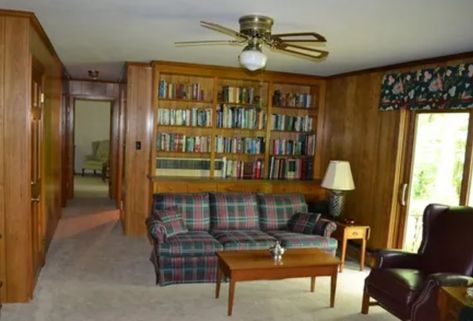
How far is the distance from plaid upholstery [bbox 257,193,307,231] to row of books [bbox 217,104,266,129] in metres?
1.31

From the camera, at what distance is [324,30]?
10.9 feet

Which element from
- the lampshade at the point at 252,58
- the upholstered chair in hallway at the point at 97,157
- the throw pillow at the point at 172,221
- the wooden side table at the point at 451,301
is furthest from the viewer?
the upholstered chair in hallway at the point at 97,157

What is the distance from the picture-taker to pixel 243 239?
13.9ft

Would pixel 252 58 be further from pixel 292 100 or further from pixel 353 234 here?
pixel 292 100

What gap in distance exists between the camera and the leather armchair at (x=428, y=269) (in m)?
2.96

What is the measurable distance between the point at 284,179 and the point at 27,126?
365cm

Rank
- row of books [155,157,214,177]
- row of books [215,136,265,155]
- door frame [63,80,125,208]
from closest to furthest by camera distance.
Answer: row of books [155,157,214,177] < row of books [215,136,265,155] < door frame [63,80,125,208]

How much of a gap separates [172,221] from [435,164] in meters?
2.85

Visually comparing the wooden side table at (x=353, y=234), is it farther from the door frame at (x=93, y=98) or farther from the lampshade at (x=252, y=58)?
the door frame at (x=93, y=98)

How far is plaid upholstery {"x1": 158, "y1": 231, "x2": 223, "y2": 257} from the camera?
12.9 feet

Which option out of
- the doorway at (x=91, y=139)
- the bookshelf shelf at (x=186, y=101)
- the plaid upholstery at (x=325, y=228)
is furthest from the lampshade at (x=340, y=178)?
the doorway at (x=91, y=139)

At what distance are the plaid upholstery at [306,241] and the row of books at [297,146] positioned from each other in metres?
1.86

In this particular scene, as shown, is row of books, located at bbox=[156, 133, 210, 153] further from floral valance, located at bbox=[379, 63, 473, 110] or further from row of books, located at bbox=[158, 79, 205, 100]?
floral valance, located at bbox=[379, 63, 473, 110]

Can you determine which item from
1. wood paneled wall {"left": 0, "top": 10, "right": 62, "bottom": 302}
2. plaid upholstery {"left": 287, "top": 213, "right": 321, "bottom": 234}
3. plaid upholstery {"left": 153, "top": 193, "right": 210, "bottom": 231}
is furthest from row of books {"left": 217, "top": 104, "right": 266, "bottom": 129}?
wood paneled wall {"left": 0, "top": 10, "right": 62, "bottom": 302}
